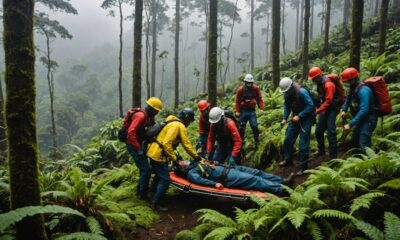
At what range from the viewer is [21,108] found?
369 cm

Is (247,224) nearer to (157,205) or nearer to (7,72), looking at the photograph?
(157,205)

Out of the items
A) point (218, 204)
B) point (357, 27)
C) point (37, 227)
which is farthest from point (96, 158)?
point (357, 27)

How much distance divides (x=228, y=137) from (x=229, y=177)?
5.21ft

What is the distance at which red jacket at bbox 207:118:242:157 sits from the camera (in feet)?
25.8

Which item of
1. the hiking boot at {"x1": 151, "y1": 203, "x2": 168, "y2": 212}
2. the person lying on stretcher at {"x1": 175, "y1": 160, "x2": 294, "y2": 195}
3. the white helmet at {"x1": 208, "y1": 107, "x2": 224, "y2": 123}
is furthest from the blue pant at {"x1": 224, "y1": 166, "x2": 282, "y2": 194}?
the hiking boot at {"x1": 151, "y1": 203, "x2": 168, "y2": 212}

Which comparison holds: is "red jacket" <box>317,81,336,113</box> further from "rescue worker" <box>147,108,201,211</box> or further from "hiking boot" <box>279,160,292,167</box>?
"rescue worker" <box>147,108,201,211</box>

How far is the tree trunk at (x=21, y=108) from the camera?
3543mm

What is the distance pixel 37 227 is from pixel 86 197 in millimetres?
1774

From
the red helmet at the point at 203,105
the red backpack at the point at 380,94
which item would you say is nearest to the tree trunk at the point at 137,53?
the red helmet at the point at 203,105

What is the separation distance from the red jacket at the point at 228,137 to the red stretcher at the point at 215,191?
1.28m

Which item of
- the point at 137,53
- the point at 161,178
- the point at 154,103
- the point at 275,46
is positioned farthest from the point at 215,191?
the point at 275,46

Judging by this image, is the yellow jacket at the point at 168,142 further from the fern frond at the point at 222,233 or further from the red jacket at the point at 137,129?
the fern frond at the point at 222,233

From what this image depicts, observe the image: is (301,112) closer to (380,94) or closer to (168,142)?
(380,94)

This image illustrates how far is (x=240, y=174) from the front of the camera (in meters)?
7.00
